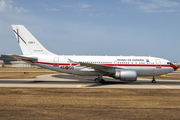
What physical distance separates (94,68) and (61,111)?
50.0 feet

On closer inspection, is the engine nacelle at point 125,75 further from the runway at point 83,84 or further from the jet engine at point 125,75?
the runway at point 83,84

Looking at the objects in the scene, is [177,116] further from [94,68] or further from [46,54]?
[46,54]

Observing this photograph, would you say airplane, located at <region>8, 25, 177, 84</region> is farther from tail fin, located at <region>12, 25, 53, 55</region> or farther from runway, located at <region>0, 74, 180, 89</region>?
runway, located at <region>0, 74, 180, 89</region>

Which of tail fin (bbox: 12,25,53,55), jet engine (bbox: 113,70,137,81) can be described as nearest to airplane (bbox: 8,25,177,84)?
tail fin (bbox: 12,25,53,55)

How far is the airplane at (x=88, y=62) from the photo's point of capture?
1000 inches

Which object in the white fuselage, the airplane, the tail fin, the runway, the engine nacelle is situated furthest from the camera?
the tail fin

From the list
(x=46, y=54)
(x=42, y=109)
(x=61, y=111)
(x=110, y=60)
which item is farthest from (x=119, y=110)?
(x=46, y=54)

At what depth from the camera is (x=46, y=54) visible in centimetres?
2750

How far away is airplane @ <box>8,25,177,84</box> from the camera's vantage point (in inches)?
1000

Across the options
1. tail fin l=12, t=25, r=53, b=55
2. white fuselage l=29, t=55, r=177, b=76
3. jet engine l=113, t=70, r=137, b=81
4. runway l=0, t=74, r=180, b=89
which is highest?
tail fin l=12, t=25, r=53, b=55

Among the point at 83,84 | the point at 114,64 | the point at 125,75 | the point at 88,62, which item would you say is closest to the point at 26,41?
the point at 88,62

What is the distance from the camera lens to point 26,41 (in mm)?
27266

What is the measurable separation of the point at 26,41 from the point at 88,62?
32.0ft

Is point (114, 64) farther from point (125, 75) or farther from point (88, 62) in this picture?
point (88, 62)
